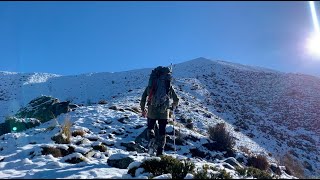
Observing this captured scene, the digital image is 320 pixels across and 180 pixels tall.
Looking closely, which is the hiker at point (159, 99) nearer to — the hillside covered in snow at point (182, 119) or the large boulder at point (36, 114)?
the hillside covered in snow at point (182, 119)

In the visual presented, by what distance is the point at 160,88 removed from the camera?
9703 millimetres

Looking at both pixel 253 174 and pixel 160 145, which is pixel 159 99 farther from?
pixel 253 174

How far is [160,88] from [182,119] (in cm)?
1172

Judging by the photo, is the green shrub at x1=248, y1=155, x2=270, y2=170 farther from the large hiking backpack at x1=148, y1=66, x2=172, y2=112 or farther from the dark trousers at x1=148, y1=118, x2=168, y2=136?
the large hiking backpack at x1=148, y1=66, x2=172, y2=112

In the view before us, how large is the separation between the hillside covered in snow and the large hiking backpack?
135cm

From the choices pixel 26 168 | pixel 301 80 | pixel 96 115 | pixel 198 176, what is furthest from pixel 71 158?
pixel 301 80

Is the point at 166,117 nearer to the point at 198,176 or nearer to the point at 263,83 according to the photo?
the point at 198,176

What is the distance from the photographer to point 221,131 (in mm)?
15906

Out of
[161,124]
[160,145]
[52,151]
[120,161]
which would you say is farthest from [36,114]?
[120,161]

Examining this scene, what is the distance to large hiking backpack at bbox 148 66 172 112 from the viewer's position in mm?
9609

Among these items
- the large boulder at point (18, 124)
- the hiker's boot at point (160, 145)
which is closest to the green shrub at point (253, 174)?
the hiker's boot at point (160, 145)

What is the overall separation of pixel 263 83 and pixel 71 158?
129 ft

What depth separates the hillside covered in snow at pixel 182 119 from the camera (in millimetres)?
8891

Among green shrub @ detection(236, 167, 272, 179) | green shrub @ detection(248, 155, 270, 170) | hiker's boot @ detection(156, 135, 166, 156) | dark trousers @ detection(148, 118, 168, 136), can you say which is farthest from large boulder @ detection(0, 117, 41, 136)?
green shrub @ detection(236, 167, 272, 179)
